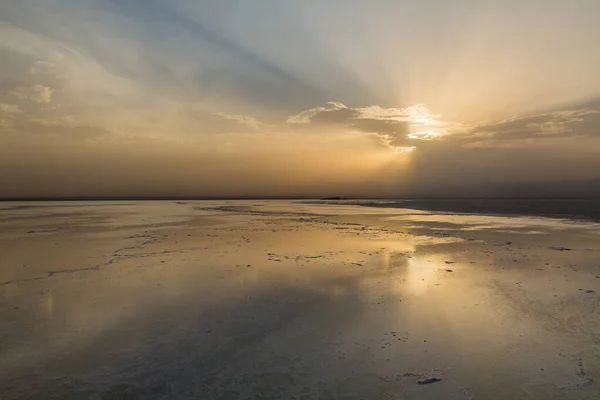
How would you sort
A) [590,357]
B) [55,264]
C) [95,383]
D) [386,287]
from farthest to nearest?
1. [55,264]
2. [386,287]
3. [590,357]
4. [95,383]

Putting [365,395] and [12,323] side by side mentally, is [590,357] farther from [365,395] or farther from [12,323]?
[12,323]

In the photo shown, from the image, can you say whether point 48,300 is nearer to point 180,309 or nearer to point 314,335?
point 180,309

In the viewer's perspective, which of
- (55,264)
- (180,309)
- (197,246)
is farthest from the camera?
(197,246)

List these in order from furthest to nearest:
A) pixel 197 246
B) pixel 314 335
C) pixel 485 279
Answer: pixel 197 246
pixel 485 279
pixel 314 335

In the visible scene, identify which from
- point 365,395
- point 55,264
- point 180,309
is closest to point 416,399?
point 365,395

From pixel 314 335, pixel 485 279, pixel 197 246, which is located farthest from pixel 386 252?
pixel 314 335

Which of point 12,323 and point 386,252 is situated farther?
point 386,252
